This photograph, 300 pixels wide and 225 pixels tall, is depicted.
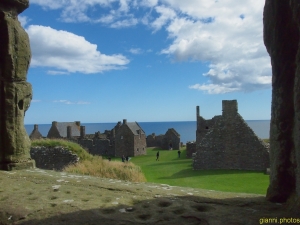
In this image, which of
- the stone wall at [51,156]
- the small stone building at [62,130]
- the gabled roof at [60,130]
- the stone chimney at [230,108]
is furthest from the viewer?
the gabled roof at [60,130]

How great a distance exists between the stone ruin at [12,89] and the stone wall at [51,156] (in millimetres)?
11307

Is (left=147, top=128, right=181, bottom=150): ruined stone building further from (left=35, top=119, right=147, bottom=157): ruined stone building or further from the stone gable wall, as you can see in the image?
the stone gable wall

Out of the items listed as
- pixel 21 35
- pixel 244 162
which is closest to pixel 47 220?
pixel 21 35

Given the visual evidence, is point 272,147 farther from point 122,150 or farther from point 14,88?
point 122,150

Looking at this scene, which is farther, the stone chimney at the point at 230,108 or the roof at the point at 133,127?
the roof at the point at 133,127

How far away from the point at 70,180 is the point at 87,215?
1.56 meters

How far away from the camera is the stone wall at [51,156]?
55.1 ft

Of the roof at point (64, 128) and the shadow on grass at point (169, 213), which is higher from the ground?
the roof at point (64, 128)

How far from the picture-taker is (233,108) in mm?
21531

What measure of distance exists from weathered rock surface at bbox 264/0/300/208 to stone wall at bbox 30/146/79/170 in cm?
1455

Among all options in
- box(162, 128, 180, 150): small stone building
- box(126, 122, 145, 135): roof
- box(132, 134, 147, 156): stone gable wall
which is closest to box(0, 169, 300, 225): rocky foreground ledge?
box(132, 134, 147, 156): stone gable wall

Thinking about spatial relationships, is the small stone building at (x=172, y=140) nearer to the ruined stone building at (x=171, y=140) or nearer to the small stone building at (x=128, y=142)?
the ruined stone building at (x=171, y=140)

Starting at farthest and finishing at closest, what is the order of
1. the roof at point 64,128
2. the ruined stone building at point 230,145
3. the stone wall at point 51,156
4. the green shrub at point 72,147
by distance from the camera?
1. the roof at point 64,128
2. the ruined stone building at point 230,145
3. the stone wall at point 51,156
4. the green shrub at point 72,147

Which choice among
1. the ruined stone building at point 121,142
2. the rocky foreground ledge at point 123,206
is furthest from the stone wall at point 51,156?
the ruined stone building at point 121,142
